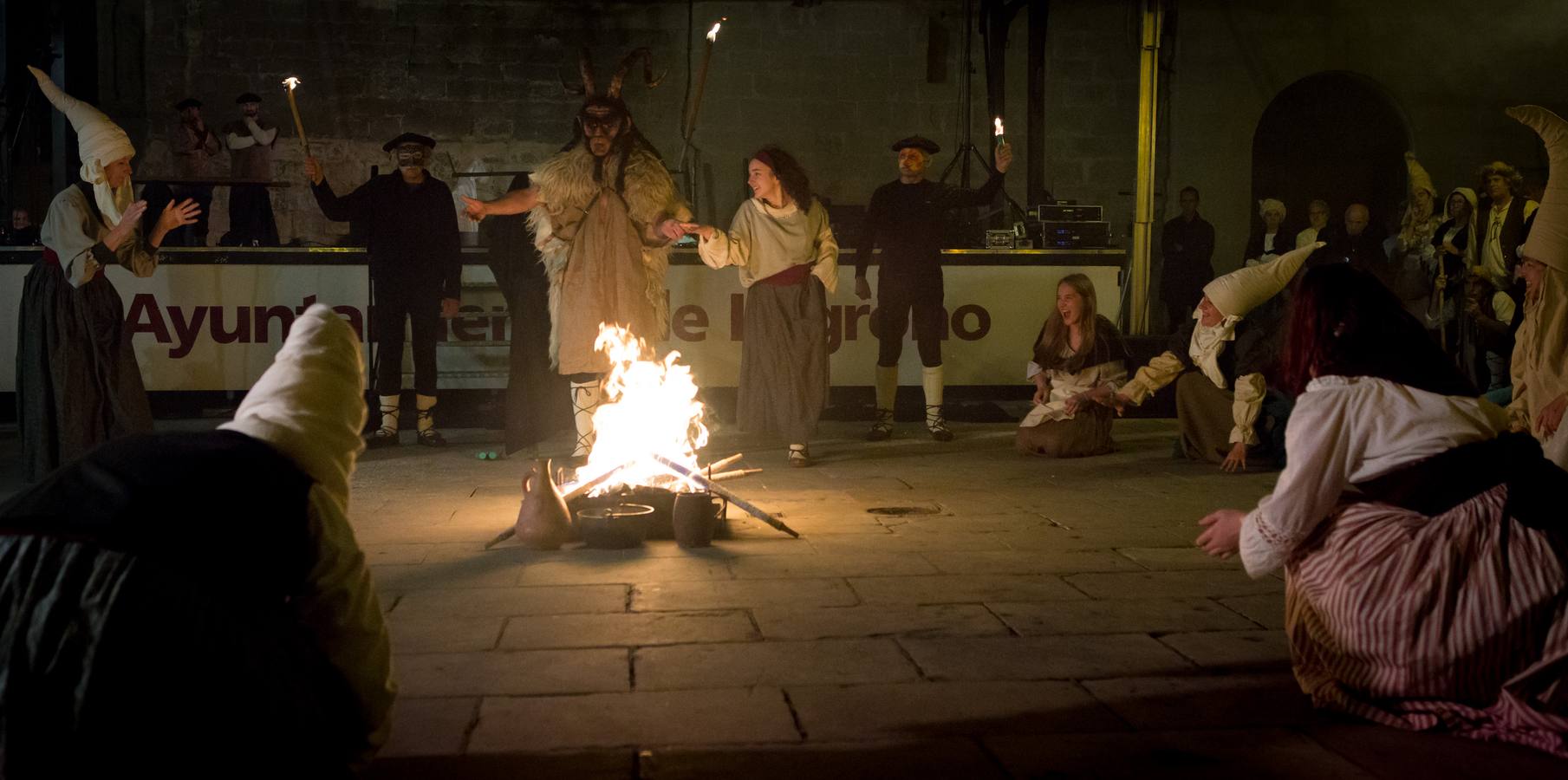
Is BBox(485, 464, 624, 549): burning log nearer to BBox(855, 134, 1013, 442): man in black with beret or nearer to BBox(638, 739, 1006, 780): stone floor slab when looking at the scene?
BBox(638, 739, 1006, 780): stone floor slab

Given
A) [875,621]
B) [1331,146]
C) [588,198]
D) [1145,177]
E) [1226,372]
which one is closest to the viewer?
[875,621]

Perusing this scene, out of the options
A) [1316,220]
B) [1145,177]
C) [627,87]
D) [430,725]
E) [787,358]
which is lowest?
[430,725]

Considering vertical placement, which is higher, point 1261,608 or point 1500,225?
point 1500,225

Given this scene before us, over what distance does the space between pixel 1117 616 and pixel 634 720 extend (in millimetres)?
1849

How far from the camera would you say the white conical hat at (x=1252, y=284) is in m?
7.90

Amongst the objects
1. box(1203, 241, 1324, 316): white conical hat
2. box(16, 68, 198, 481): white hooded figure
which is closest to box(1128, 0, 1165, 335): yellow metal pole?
box(1203, 241, 1324, 316): white conical hat

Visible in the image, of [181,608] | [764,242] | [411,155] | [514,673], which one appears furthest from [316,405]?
[411,155]

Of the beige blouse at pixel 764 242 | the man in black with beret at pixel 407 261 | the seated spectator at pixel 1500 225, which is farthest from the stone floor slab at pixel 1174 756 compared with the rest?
the seated spectator at pixel 1500 225

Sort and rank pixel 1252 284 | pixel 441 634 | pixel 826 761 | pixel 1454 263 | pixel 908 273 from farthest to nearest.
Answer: pixel 1454 263, pixel 908 273, pixel 1252 284, pixel 441 634, pixel 826 761

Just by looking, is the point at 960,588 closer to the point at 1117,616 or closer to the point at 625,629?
the point at 1117,616

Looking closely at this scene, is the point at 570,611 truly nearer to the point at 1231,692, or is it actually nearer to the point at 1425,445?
the point at 1231,692

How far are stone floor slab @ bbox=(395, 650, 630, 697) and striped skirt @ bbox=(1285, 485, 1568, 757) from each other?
1.87 m

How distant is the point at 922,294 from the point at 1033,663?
20.0 feet

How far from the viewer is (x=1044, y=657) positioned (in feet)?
13.5
